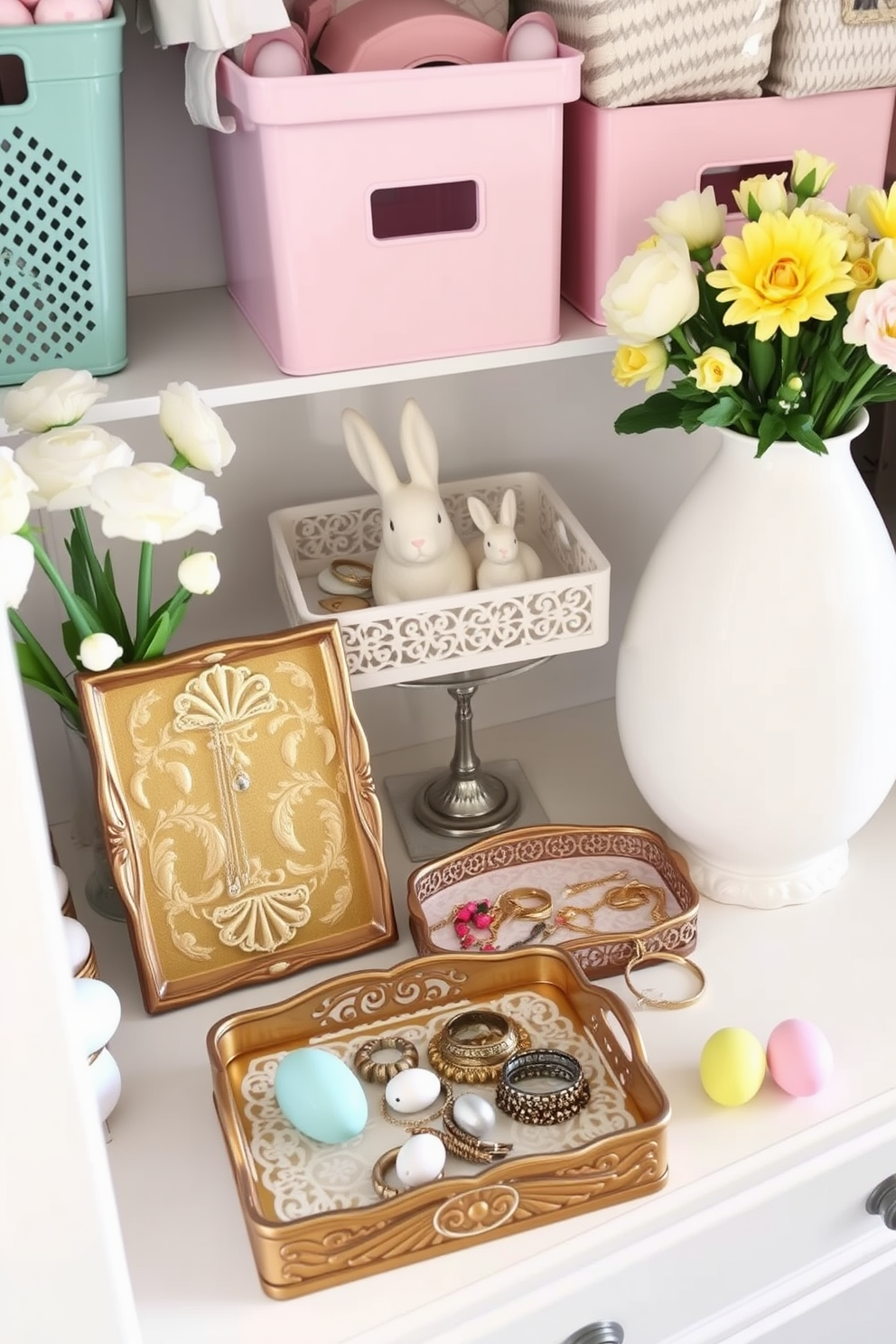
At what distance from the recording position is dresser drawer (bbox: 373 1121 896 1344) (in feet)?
2.50

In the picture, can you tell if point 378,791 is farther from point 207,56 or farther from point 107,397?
point 207,56

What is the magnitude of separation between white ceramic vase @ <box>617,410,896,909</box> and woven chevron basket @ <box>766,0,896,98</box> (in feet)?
0.76

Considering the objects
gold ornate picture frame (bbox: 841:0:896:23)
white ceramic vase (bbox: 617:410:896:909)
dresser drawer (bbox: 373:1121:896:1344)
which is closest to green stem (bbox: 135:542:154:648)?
white ceramic vase (bbox: 617:410:896:909)

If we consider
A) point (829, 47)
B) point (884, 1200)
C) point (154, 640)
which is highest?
point (829, 47)

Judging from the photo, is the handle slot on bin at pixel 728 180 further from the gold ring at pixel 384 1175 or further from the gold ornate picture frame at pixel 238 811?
the gold ring at pixel 384 1175

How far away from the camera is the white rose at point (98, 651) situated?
2.76 ft

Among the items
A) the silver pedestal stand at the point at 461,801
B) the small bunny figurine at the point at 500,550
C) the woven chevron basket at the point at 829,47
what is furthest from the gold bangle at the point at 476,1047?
the woven chevron basket at the point at 829,47

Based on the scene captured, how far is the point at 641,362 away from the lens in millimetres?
868

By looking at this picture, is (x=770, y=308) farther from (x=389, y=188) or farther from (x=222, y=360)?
(x=222, y=360)

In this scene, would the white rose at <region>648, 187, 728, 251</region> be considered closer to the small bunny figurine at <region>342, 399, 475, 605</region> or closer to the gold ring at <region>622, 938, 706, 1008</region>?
the small bunny figurine at <region>342, 399, 475, 605</region>

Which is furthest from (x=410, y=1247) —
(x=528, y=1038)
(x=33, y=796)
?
(x=33, y=796)

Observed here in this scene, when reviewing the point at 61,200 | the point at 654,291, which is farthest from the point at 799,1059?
the point at 61,200

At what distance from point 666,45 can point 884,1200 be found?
819 mm

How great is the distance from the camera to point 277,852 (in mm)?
957
